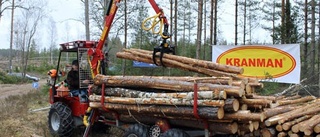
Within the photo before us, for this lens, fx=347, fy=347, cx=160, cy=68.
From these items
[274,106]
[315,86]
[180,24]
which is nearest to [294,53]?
[315,86]

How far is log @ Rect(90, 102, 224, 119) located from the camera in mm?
5391

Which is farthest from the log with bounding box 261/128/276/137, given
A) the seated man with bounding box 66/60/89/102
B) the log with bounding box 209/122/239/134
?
the seated man with bounding box 66/60/89/102

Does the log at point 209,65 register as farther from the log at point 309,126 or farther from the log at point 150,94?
the log at point 309,126

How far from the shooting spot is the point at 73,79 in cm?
884

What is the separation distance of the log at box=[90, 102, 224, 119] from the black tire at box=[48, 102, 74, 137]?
4.81 ft

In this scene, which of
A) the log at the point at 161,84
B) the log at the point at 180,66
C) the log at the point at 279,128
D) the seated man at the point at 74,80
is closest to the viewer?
the log at the point at 161,84

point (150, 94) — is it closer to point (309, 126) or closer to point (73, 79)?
point (309, 126)

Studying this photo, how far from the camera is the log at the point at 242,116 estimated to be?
5422 mm

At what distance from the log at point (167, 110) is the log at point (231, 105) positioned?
0.09 metres

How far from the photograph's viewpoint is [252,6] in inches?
1225

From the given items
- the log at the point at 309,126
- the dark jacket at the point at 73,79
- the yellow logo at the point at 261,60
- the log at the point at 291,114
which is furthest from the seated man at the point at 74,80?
the yellow logo at the point at 261,60

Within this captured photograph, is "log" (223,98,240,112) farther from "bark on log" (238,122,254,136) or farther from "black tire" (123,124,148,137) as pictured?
"black tire" (123,124,148,137)

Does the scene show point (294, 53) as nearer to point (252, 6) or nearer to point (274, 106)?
point (274, 106)

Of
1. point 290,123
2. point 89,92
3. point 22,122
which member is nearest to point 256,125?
point 290,123
